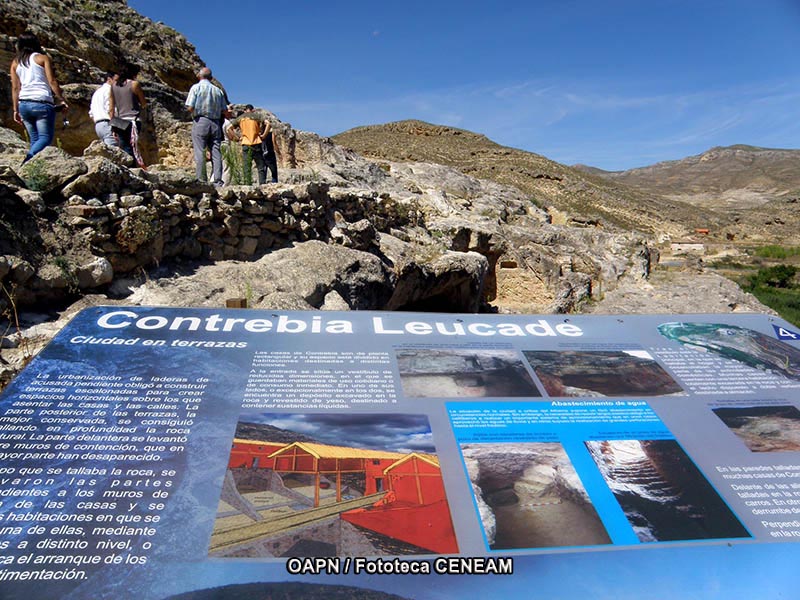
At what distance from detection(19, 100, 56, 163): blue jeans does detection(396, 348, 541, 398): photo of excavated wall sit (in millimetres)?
4441

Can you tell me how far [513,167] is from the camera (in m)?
38.9

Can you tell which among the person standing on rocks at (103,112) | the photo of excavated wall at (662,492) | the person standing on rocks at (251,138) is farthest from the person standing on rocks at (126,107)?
the photo of excavated wall at (662,492)

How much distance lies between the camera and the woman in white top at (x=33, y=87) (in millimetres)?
4902

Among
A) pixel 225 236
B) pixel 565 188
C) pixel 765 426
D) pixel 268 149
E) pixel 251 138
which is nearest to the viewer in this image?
pixel 765 426

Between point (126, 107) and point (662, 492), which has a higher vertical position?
point (126, 107)

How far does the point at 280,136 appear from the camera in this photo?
1191 centimetres

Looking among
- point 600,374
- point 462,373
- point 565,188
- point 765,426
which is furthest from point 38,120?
point 565,188

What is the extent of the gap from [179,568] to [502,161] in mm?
41788

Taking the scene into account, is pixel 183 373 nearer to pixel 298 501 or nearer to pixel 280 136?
pixel 298 501

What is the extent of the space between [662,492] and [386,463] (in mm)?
1032

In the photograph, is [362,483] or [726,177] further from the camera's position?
[726,177]

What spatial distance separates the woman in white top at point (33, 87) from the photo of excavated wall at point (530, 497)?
5074 millimetres

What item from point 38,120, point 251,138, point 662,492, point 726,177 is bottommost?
point 662,492

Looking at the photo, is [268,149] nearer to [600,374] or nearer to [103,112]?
[103,112]
